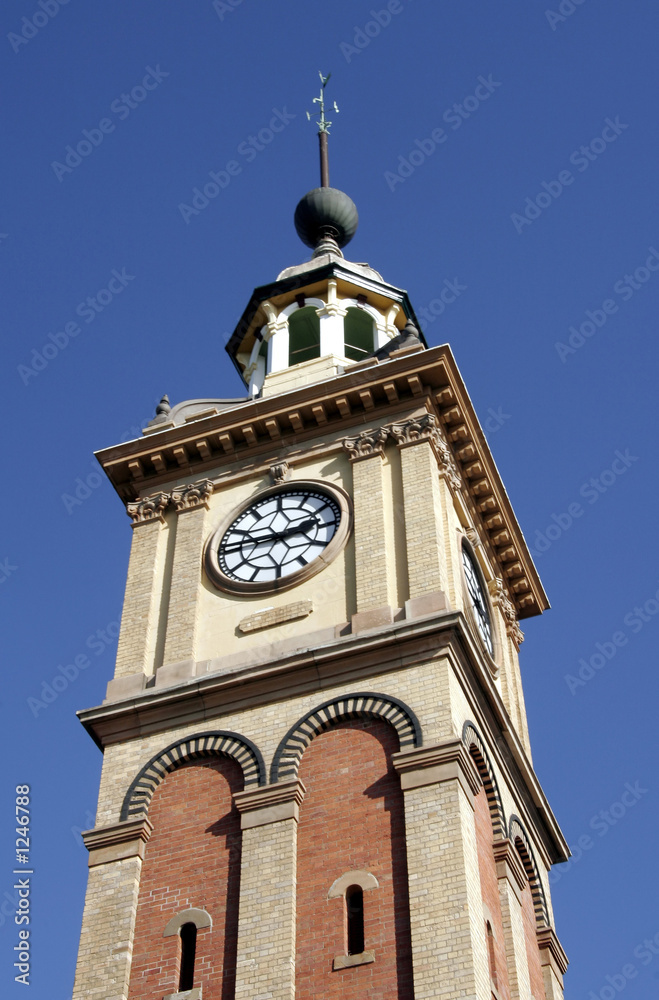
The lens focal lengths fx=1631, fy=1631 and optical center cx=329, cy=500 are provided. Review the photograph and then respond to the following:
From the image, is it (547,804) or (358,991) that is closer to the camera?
(358,991)

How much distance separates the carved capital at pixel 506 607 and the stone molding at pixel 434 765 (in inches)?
420

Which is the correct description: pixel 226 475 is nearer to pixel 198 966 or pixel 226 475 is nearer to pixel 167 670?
pixel 167 670

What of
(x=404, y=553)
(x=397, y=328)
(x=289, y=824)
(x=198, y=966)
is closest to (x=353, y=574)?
(x=404, y=553)

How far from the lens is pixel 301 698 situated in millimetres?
30547

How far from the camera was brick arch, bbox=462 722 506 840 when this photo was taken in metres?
30.6

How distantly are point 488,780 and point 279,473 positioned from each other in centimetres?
878

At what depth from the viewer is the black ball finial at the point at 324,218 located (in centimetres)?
4753

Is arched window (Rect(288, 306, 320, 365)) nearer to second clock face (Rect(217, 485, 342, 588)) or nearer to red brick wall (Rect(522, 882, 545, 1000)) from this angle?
second clock face (Rect(217, 485, 342, 588))

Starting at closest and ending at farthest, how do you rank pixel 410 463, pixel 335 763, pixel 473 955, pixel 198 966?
pixel 473 955 < pixel 198 966 < pixel 335 763 < pixel 410 463

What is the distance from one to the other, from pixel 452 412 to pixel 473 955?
47.1 feet

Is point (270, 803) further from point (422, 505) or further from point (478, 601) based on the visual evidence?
point (478, 601)

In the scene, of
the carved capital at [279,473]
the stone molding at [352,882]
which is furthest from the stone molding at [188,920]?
the carved capital at [279,473]

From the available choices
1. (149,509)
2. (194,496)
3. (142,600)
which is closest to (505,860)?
(142,600)

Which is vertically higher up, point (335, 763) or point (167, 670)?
point (167, 670)
